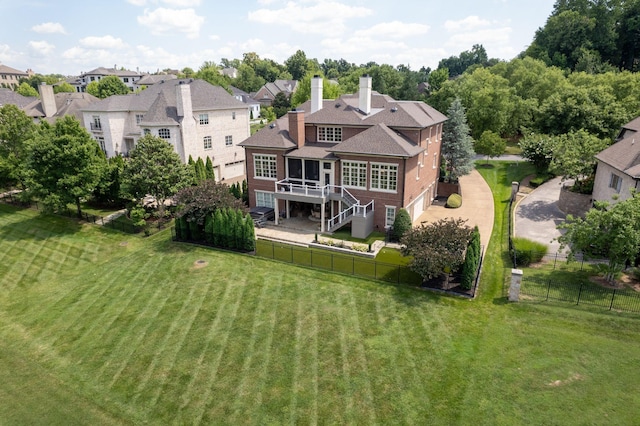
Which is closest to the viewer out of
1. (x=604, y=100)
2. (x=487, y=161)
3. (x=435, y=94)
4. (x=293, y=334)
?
(x=293, y=334)

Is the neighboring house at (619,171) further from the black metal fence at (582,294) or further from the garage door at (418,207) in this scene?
the garage door at (418,207)

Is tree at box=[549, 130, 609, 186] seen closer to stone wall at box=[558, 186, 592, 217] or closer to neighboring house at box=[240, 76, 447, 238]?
stone wall at box=[558, 186, 592, 217]

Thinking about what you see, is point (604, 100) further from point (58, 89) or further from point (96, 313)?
point (58, 89)

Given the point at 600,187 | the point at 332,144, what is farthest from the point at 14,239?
the point at 600,187

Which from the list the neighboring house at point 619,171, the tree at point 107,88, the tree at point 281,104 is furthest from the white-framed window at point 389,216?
the tree at point 107,88

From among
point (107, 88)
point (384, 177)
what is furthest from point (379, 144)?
point (107, 88)

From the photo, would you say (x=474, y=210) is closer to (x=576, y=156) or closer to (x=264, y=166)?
(x=576, y=156)

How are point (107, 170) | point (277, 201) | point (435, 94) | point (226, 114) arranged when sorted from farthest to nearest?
1. point (435, 94)
2. point (226, 114)
3. point (107, 170)
4. point (277, 201)
